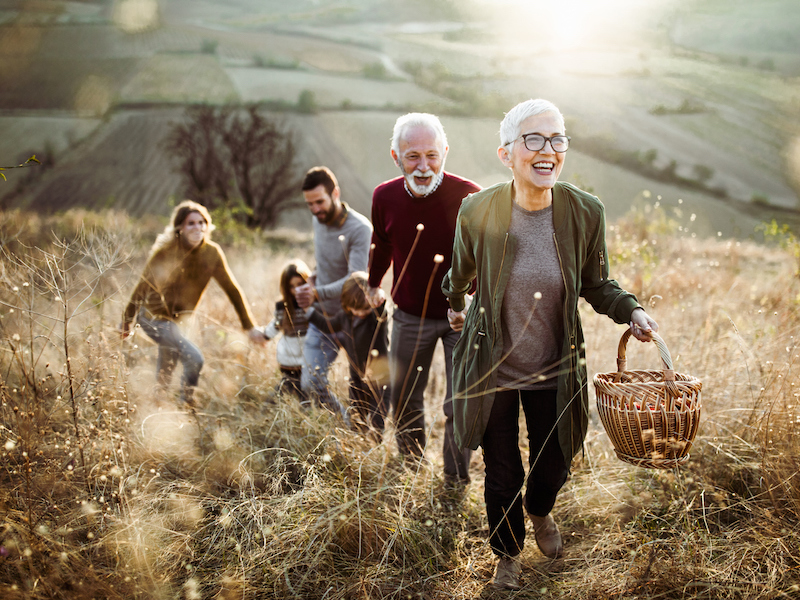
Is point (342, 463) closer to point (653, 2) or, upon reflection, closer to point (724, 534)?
point (724, 534)

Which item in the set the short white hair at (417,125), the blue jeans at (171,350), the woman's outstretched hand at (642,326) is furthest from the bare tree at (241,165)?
the woman's outstretched hand at (642,326)

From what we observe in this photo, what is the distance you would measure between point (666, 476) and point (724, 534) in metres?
0.50

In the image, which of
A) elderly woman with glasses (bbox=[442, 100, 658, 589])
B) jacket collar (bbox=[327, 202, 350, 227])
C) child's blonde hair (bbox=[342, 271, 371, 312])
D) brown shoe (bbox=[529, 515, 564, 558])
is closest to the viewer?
elderly woman with glasses (bbox=[442, 100, 658, 589])

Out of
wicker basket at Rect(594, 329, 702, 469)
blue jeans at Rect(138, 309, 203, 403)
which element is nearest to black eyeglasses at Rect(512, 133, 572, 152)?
wicker basket at Rect(594, 329, 702, 469)

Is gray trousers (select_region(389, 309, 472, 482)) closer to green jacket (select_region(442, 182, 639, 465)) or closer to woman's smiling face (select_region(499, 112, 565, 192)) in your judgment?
green jacket (select_region(442, 182, 639, 465))

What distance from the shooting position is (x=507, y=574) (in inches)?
93.0

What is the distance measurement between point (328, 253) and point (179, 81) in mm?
42073

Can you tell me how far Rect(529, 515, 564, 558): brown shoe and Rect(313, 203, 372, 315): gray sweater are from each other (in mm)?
2098

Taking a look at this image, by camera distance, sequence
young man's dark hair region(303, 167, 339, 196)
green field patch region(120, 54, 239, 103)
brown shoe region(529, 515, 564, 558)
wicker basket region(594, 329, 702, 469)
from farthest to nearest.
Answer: green field patch region(120, 54, 239, 103)
young man's dark hair region(303, 167, 339, 196)
brown shoe region(529, 515, 564, 558)
wicker basket region(594, 329, 702, 469)

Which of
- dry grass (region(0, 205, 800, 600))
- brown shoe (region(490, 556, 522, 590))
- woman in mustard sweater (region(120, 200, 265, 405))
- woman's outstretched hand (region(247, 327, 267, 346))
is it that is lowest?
brown shoe (region(490, 556, 522, 590))

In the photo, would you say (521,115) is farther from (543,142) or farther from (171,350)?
(171,350)

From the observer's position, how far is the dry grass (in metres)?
2.15

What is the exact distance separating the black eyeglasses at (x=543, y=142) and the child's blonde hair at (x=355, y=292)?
1.61m

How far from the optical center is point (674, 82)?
40.4 metres
